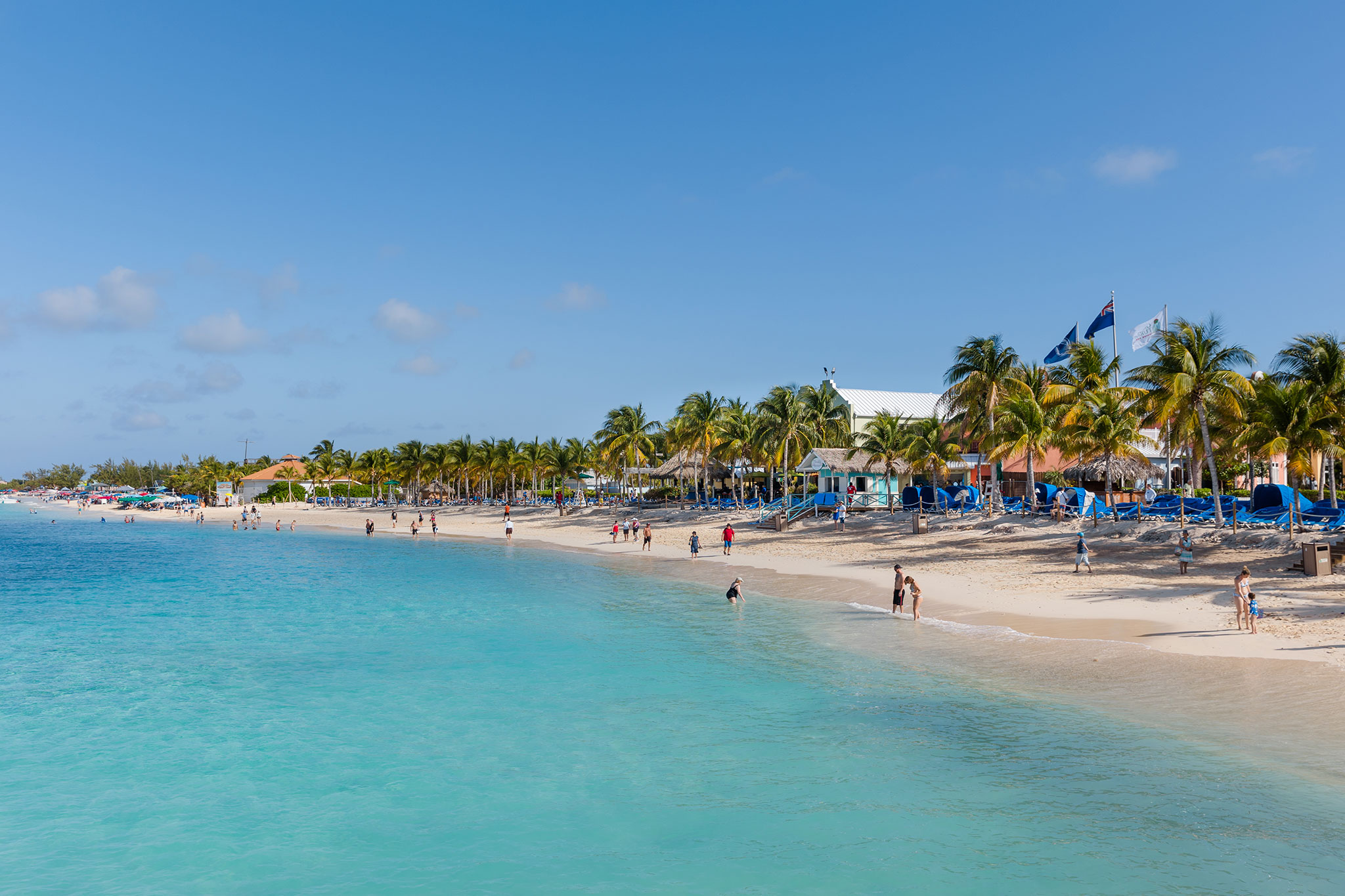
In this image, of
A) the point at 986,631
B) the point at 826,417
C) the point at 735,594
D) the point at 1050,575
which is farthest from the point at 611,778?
the point at 826,417

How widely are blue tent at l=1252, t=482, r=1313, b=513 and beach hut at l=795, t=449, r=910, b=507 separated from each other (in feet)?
66.0

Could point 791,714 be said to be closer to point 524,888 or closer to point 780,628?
point 524,888

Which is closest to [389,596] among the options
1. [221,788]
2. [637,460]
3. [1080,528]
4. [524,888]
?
[221,788]

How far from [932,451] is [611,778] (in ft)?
123

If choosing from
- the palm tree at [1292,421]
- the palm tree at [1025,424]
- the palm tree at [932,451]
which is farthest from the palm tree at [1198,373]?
the palm tree at [932,451]

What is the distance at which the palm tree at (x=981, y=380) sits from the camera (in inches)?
1646

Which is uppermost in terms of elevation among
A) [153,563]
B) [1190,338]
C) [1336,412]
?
[1190,338]

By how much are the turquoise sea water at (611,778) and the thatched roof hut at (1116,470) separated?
1088 inches

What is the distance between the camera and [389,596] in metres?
32.3

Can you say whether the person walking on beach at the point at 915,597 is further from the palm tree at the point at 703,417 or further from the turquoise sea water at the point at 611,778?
the palm tree at the point at 703,417

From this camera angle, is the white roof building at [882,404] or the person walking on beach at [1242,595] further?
the white roof building at [882,404]

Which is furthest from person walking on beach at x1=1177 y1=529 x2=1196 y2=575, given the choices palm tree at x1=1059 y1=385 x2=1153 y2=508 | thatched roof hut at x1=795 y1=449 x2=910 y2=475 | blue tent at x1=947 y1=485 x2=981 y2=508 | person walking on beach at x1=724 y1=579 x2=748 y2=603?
thatched roof hut at x1=795 y1=449 x2=910 y2=475

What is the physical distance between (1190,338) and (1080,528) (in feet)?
31.3

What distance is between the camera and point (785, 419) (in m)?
52.6
